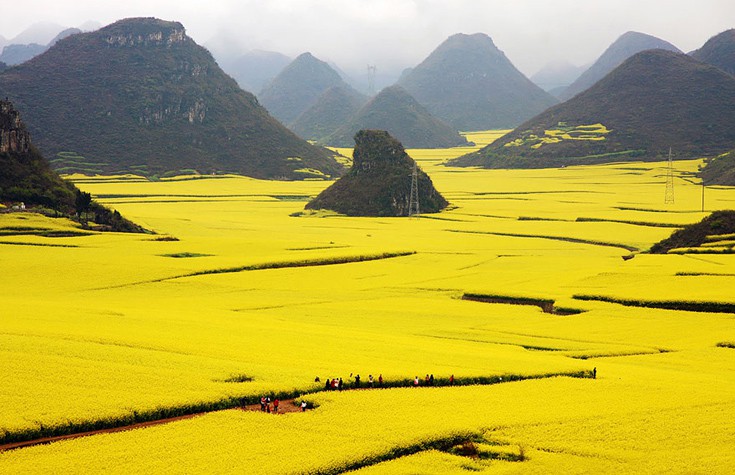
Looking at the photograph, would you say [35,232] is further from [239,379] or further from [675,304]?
[675,304]

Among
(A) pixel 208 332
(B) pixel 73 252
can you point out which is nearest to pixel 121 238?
(B) pixel 73 252

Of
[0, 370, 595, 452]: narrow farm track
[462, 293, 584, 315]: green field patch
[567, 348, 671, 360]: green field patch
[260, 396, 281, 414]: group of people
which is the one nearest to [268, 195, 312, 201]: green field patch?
[462, 293, 584, 315]: green field patch

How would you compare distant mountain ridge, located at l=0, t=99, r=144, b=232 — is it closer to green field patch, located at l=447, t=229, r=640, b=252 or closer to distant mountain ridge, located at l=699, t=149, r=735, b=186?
green field patch, located at l=447, t=229, r=640, b=252

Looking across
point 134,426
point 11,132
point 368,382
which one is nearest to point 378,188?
point 11,132

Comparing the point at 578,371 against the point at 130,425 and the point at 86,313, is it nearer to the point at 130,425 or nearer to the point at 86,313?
the point at 130,425

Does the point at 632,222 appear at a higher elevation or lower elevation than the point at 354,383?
higher

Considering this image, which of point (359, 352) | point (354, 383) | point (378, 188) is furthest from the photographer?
point (378, 188)
